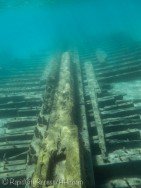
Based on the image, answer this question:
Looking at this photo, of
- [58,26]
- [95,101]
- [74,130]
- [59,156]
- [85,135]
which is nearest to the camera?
[59,156]

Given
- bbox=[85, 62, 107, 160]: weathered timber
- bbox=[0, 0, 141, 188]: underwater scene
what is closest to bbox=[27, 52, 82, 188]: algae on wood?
bbox=[0, 0, 141, 188]: underwater scene

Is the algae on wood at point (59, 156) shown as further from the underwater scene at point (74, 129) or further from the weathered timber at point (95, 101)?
the weathered timber at point (95, 101)

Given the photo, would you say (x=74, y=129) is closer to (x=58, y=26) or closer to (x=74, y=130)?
(x=74, y=130)

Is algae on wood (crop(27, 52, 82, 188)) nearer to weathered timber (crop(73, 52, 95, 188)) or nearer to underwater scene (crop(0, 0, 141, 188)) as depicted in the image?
underwater scene (crop(0, 0, 141, 188))

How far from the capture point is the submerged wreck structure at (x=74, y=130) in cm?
349

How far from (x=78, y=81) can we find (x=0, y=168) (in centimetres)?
411

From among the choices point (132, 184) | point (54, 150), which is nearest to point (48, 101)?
point (54, 150)

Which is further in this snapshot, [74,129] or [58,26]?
[58,26]

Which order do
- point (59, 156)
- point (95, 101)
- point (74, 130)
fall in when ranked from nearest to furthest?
1. point (59, 156)
2. point (74, 130)
3. point (95, 101)

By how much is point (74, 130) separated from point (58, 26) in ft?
169

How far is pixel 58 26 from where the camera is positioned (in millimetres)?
53812

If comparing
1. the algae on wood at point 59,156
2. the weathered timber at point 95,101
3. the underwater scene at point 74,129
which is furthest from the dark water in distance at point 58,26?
the algae on wood at point 59,156

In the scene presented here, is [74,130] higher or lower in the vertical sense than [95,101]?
lower

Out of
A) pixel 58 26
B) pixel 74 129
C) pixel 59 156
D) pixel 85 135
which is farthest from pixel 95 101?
pixel 58 26
